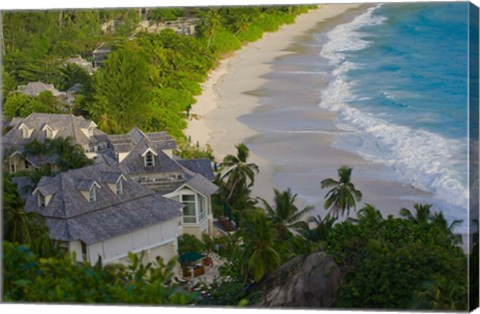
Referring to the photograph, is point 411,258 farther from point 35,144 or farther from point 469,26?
point 35,144

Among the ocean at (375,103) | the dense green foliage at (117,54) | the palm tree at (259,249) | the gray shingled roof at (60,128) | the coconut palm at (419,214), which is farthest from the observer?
the gray shingled roof at (60,128)

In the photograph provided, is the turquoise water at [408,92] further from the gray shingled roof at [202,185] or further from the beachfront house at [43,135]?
the beachfront house at [43,135]

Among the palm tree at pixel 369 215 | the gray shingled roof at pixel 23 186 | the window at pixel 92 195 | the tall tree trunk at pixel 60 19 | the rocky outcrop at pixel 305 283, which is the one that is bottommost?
the rocky outcrop at pixel 305 283

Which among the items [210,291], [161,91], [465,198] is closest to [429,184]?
[465,198]

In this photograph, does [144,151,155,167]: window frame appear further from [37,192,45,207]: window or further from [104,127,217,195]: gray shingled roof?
[37,192,45,207]: window

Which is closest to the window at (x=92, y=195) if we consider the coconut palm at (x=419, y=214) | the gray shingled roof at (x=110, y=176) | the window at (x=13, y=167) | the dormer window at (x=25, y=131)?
the gray shingled roof at (x=110, y=176)
